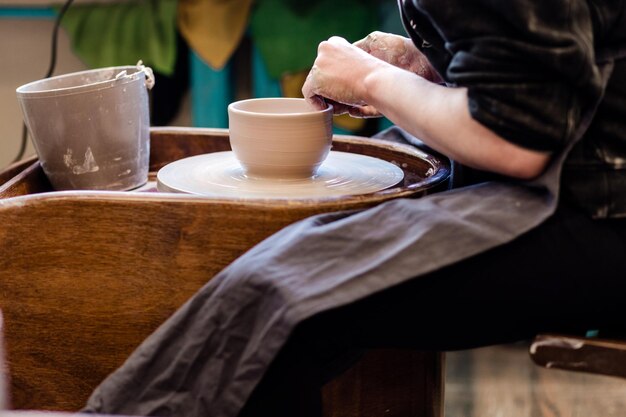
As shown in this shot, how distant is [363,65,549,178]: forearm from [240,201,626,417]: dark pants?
0.08m

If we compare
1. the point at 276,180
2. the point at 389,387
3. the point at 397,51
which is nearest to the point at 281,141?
the point at 276,180

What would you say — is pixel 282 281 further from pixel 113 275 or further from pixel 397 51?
pixel 397 51

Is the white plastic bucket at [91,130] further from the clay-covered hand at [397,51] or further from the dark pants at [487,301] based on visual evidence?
the dark pants at [487,301]

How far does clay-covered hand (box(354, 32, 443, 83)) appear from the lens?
1.23 meters

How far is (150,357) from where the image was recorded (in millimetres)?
870

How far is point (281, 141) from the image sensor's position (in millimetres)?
1138

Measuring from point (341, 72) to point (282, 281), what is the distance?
0.35 meters

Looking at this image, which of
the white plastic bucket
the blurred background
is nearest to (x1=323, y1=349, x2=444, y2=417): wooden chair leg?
the white plastic bucket

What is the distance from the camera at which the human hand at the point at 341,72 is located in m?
1.04

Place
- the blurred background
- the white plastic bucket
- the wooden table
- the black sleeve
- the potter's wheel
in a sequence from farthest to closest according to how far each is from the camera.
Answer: the blurred background, the white plastic bucket, the potter's wheel, the wooden table, the black sleeve

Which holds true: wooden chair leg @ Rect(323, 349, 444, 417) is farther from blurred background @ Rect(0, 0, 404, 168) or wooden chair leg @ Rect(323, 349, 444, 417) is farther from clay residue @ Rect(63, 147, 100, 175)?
blurred background @ Rect(0, 0, 404, 168)

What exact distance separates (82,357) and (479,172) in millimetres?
595

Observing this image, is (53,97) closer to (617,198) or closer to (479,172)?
(479,172)

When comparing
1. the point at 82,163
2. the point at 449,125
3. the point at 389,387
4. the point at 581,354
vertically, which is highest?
the point at 449,125
